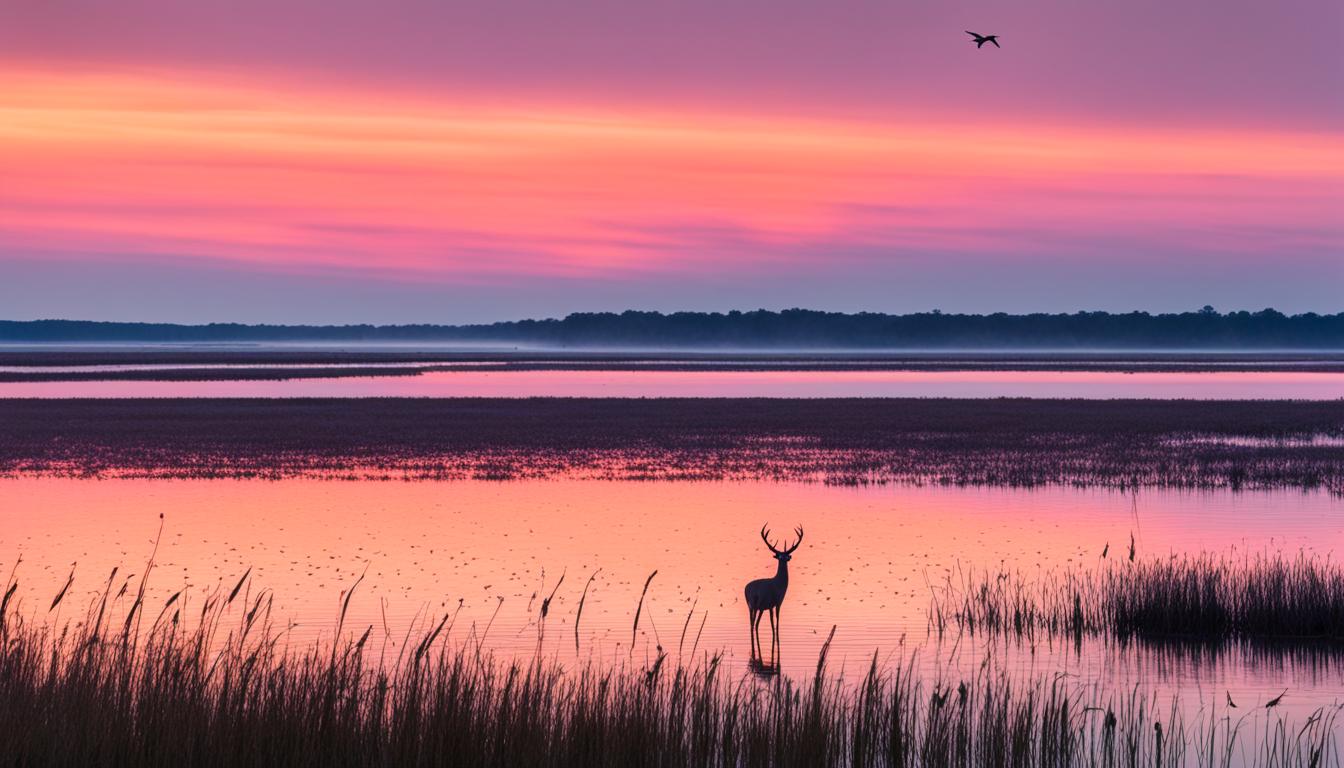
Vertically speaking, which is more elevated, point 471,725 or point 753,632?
point 471,725

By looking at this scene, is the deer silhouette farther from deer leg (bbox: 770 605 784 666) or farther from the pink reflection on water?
the pink reflection on water

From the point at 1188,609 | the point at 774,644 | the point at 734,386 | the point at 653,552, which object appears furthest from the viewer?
the point at 734,386

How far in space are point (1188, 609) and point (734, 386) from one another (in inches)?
3017

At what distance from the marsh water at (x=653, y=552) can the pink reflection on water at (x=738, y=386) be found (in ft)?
149

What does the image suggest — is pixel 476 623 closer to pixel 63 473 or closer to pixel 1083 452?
pixel 63 473

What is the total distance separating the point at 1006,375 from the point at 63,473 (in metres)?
94.4

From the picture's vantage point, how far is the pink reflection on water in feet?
261

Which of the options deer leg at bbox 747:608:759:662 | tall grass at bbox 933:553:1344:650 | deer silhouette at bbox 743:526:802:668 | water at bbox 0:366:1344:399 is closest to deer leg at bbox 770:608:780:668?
deer silhouette at bbox 743:526:802:668

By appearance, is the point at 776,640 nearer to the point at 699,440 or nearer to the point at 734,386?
the point at 699,440

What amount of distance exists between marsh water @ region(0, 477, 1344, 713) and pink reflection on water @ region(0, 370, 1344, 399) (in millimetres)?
45408

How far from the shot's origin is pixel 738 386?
94.5 meters

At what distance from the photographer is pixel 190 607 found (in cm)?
1872

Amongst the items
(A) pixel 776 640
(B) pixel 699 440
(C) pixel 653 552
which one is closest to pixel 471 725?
(A) pixel 776 640

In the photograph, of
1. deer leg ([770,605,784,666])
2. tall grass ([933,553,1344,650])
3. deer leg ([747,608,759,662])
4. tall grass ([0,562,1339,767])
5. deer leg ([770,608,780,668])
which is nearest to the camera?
tall grass ([0,562,1339,767])
